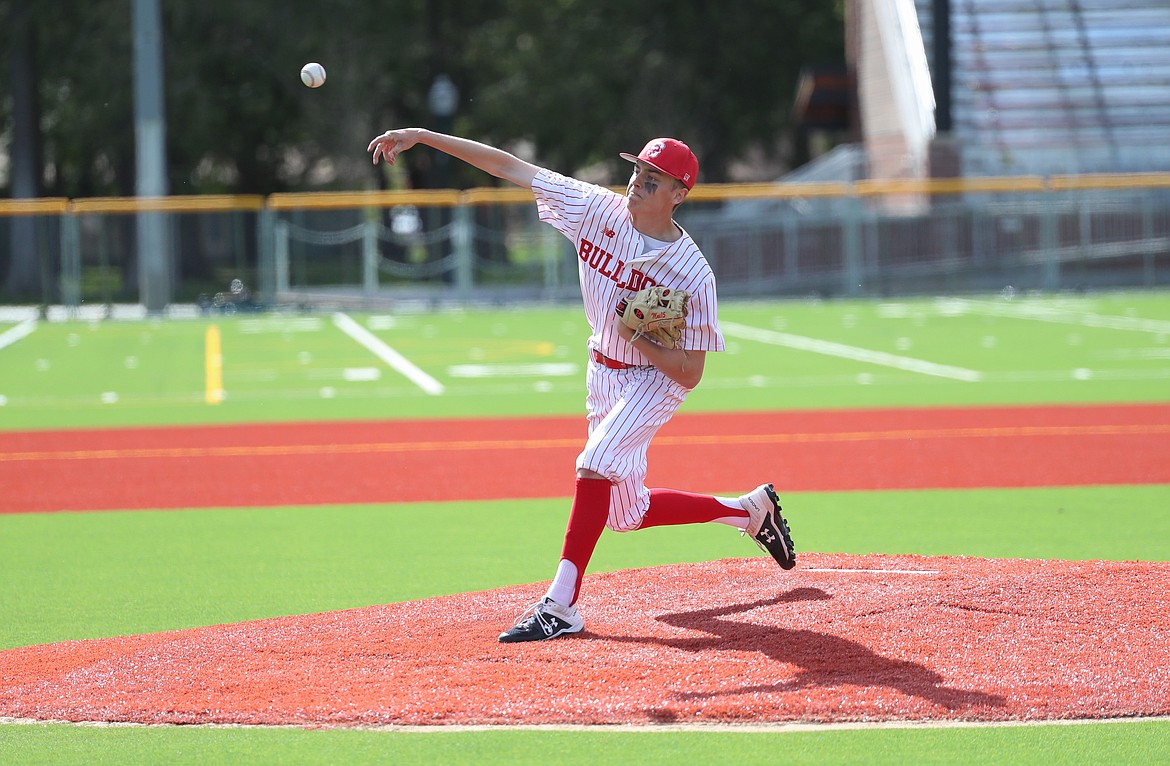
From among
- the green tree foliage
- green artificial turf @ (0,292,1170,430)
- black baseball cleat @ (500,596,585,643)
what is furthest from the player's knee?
the green tree foliage

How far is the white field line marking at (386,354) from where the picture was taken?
1820cm

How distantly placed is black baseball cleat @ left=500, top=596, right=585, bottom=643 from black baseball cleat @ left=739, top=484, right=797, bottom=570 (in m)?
1.25

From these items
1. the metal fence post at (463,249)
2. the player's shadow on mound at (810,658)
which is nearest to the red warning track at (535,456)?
the player's shadow on mound at (810,658)

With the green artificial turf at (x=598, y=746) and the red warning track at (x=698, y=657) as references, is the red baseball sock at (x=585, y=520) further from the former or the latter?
the green artificial turf at (x=598, y=746)

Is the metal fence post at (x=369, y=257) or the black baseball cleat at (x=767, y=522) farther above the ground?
the metal fence post at (x=369, y=257)

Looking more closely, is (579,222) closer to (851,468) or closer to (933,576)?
(933,576)

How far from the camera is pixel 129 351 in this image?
2298 cm

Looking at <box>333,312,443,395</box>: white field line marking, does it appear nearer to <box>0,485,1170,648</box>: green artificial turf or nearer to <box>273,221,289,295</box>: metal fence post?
<box>273,221,289,295</box>: metal fence post

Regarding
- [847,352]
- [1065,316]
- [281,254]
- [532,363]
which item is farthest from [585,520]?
[281,254]

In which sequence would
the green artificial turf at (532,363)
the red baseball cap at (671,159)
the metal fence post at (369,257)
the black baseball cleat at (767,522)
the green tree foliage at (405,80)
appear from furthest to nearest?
1. the green tree foliage at (405,80)
2. the metal fence post at (369,257)
3. the green artificial turf at (532,363)
4. the black baseball cleat at (767,522)
5. the red baseball cap at (671,159)

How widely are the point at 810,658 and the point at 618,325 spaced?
156 cm

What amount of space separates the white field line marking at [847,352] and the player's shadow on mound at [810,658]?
12.0 metres

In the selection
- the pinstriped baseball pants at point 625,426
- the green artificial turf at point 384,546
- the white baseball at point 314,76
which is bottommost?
the green artificial turf at point 384,546

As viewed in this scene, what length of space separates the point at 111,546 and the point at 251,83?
35.2 meters
